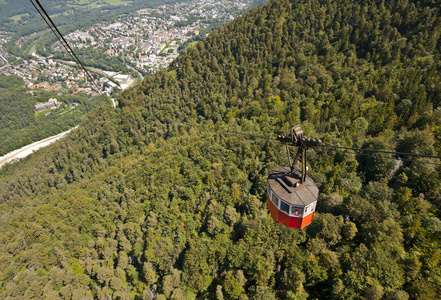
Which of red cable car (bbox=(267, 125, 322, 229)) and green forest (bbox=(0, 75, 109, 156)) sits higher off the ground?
red cable car (bbox=(267, 125, 322, 229))

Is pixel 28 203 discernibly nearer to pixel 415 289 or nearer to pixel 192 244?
pixel 192 244

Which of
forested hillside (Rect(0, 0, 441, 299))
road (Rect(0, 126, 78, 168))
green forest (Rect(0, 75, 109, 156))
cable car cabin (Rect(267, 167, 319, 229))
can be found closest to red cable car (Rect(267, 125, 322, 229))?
cable car cabin (Rect(267, 167, 319, 229))

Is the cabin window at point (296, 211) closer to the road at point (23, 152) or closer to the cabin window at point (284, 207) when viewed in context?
the cabin window at point (284, 207)

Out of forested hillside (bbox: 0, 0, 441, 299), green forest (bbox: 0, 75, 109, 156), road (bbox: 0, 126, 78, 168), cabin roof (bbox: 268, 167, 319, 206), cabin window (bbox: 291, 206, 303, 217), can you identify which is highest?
cabin roof (bbox: 268, 167, 319, 206)

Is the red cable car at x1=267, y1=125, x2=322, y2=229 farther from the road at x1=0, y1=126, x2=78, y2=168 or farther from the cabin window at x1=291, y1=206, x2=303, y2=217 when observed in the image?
the road at x1=0, y1=126, x2=78, y2=168

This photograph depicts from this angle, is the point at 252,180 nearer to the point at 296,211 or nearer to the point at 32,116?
the point at 296,211

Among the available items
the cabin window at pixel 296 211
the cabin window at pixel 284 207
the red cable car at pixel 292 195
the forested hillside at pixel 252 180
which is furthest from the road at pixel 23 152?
the cabin window at pixel 296 211

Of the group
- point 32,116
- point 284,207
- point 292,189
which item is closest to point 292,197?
point 292,189
